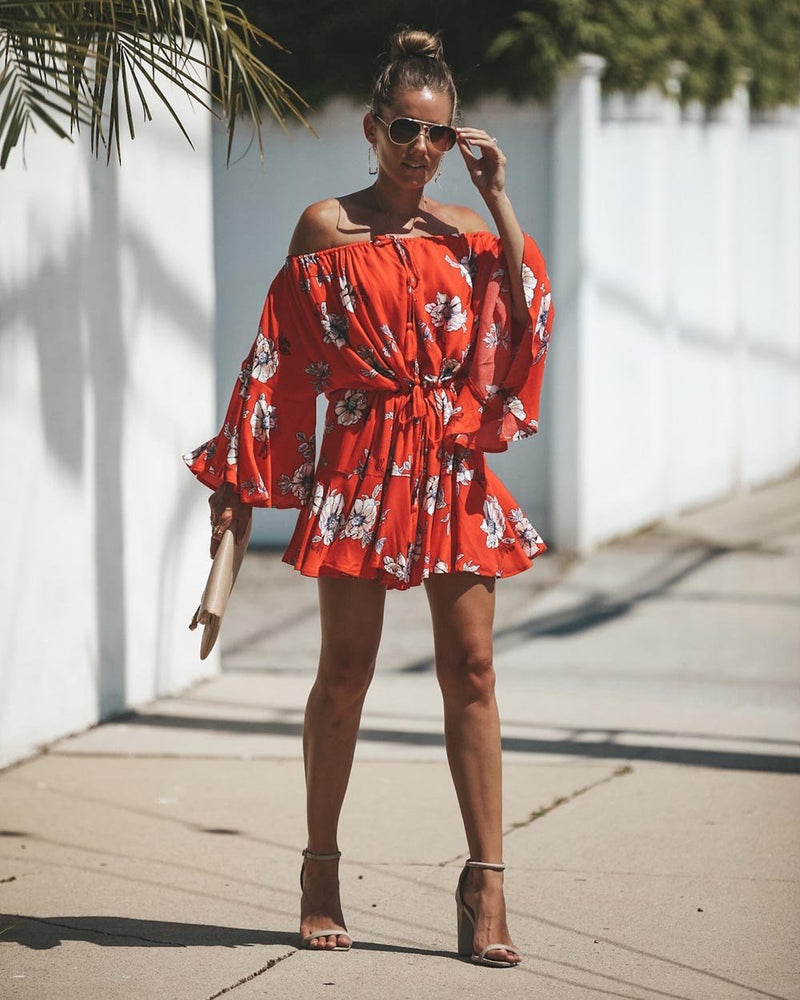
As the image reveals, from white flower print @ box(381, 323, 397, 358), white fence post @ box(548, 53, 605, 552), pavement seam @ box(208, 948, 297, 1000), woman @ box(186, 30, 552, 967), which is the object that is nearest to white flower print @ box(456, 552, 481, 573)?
woman @ box(186, 30, 552, 967)

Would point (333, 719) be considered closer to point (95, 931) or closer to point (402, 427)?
point (402, 427)

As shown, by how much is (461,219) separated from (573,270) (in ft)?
21.4

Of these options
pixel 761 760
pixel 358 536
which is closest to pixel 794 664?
pixel 761 760

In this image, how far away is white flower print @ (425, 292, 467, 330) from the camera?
3.77m

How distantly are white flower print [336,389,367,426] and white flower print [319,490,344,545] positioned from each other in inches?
6.6

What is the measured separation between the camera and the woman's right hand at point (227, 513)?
3.86 m

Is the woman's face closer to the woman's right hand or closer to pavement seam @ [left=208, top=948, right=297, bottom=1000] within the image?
the woman's right hand

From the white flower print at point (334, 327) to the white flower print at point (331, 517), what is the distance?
343mm

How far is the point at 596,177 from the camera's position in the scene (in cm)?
1047

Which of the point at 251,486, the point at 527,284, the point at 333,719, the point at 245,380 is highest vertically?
the point at 527,284

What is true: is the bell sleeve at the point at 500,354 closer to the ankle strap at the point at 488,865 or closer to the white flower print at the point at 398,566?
the white flower print at the point at 398,566

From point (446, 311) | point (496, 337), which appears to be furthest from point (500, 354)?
point (446, 311)

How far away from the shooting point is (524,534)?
13.0 ft

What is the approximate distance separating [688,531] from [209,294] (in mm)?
4947
